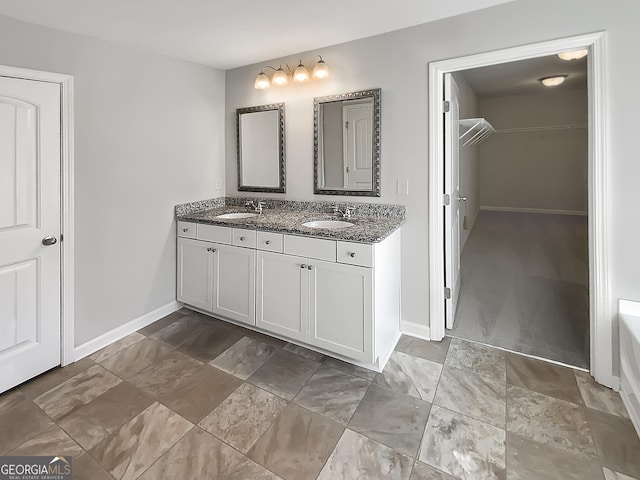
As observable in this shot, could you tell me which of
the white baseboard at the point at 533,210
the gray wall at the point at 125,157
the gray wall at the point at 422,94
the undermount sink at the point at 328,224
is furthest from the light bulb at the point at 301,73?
the white baseboard at the point at 533,210

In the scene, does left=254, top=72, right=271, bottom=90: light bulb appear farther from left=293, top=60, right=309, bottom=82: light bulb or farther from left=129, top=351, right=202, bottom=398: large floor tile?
left=129, top=351, right=202, bottom=398: large floor tile

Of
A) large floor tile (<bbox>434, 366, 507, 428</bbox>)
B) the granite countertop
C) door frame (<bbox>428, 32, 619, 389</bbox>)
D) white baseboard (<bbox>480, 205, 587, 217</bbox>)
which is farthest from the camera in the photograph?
white baseboard (<bbox>480, 205, 587, 217</bbox>)

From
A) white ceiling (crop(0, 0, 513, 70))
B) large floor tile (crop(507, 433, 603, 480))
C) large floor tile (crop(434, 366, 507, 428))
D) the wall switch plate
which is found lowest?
large floor tile (crop(507, 433, 603, 480))

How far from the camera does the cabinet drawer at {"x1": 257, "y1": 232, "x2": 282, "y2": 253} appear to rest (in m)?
2.41

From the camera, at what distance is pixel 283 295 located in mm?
2430

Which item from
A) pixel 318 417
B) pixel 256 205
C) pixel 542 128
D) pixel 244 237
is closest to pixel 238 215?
pixel 256 205

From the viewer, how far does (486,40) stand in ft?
7.14

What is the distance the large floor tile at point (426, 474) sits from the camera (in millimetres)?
1435

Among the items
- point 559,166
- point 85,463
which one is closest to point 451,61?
point 85,463

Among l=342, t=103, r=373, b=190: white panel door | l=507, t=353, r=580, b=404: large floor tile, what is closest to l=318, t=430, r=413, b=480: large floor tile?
l=507, t=353, r=580, b=404: large floor tile

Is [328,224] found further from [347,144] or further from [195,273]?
[195,273]

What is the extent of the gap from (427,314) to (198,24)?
2583 millimetres

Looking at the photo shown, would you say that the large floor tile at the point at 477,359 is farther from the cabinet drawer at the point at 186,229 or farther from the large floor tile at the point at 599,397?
the cabinet drawer at the point at 186,229

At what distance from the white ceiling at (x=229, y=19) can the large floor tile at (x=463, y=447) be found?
2374 mm
